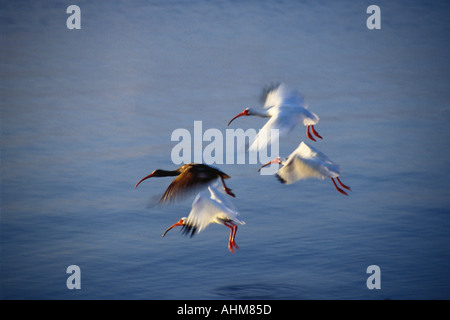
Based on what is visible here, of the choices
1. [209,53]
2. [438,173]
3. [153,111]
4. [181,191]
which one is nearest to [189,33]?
[209,53]

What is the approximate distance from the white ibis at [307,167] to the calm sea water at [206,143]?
0.70m

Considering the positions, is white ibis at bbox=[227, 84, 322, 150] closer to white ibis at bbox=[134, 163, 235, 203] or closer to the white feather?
white ibis at bbox=[134, 163, 235, 203]

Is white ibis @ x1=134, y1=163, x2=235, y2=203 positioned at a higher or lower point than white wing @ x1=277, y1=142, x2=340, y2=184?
lower

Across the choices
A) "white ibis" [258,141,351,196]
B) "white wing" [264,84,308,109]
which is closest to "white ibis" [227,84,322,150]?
"white wing" [264,84,308,109]

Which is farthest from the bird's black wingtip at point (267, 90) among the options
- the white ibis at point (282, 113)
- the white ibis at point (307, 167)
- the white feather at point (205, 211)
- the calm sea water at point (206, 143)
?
the white feather at point (205, 211)

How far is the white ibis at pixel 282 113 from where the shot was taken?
21.7ft

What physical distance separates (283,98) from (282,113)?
1.51 feet

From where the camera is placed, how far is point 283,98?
24.0 ft

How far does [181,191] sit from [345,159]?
2943 millimetres

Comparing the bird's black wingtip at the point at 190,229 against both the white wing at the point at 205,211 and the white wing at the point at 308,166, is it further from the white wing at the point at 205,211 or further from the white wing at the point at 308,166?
the white wing at the point at 308,166

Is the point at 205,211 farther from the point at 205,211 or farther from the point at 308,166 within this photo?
the point at 308,166

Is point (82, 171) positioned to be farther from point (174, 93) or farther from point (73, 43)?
point (73, 43)

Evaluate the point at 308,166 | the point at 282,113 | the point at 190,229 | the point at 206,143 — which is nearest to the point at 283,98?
the point at 282,113

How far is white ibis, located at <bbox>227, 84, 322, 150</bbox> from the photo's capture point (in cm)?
663
